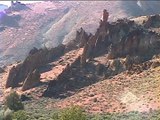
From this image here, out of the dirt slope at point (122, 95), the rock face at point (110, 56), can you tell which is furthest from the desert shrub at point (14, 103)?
the rock face at point (110, 56)

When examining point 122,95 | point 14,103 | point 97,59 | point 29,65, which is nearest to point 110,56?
point 97,59

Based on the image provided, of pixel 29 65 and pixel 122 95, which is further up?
pixel 29 65

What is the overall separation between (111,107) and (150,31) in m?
23.6

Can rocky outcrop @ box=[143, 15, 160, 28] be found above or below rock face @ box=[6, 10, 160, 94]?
above

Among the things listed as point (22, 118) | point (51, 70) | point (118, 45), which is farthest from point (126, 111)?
point (51, 70)

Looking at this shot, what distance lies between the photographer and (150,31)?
91.5 meters

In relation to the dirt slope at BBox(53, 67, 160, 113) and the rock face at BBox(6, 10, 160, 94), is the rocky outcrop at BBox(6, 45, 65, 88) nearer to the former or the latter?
the rock face at BBox(6, 10, 160, 94)

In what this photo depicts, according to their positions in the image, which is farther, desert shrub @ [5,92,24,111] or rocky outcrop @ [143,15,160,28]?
rocky outcrop @ [143,15,160,28]

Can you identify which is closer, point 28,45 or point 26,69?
point 26,69

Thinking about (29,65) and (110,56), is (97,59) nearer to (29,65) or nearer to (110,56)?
(110,56)

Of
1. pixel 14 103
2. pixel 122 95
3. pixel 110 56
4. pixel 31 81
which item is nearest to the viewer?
pixel 14 103

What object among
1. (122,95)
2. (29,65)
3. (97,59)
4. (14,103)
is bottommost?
(122,95)

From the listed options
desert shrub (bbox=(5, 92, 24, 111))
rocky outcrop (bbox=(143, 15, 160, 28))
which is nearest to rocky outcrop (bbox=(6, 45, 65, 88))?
desert shrub (bbox=(5, 92, 24, 111))

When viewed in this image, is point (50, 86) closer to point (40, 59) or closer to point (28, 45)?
point (40, 59)
